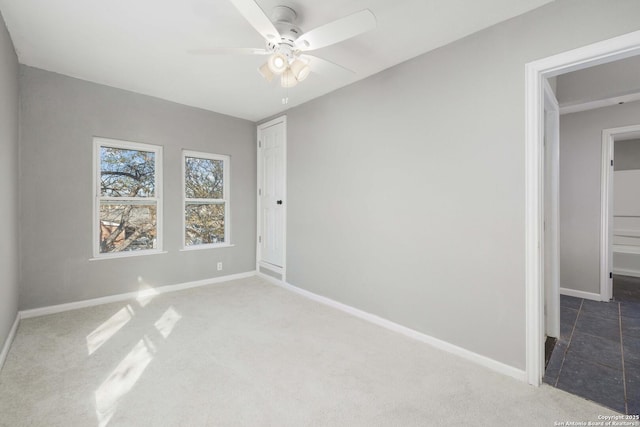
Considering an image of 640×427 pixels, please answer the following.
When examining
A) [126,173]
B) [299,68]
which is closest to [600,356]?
[299,68]

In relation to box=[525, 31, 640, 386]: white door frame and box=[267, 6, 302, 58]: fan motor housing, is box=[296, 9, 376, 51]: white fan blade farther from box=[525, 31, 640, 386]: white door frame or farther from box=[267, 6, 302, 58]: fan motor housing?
box=[525, 31, 640, 386]: white door frame

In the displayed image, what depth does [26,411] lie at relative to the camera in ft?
5.19

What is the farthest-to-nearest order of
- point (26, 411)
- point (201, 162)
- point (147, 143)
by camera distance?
point (201, 162), point (147, 143), point (26, 411)

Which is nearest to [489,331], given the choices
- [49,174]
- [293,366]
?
[293,366]

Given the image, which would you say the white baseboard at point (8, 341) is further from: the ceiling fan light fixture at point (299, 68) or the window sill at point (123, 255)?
the ceiling fan light fixture at point (299, 68)

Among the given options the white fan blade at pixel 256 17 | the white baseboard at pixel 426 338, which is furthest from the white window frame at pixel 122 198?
the white fan blade at pixel 256 17

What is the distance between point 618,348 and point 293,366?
2705 millimetres

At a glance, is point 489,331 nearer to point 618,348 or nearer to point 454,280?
point 454,280

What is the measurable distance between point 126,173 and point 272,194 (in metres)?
1.90

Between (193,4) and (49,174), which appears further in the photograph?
(49,174)

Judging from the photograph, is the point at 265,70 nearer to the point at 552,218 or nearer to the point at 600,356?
the point at 552,218

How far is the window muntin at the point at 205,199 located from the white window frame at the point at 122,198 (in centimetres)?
32

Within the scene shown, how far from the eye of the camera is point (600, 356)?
2.20 m

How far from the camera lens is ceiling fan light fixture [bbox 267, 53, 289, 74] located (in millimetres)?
1921
